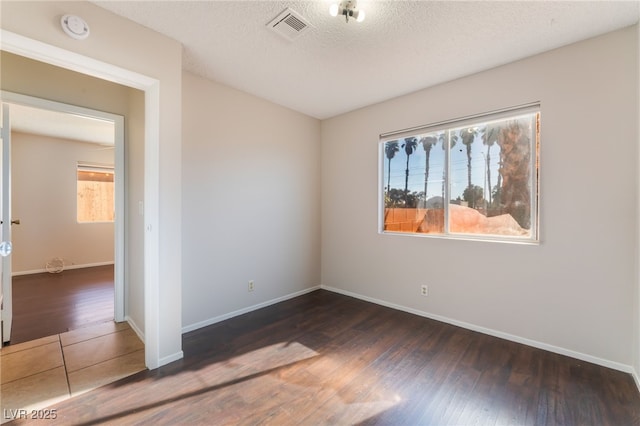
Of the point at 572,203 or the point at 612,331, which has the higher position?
the point at 572,203

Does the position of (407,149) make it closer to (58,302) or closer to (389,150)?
(389,150)

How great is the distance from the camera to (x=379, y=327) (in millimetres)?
2889

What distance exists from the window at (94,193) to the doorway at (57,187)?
3 cm

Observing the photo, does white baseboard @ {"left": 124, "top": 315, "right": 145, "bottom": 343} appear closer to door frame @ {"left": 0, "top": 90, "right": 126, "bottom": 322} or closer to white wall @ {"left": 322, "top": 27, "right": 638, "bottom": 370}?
door frame @ {"left": 0, "top": 90, "right": 126, "bottom": 322}

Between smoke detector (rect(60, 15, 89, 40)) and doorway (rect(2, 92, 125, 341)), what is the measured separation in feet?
10.3

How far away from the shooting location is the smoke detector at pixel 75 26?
1.66 meters

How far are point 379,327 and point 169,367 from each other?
1.97 metres

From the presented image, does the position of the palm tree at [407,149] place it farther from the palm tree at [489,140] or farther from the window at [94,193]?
the window at [94,193]

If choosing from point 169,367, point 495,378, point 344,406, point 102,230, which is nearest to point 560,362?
point 495,378

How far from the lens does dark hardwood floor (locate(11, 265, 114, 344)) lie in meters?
2.76

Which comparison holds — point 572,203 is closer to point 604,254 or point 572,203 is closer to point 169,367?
point 604,254

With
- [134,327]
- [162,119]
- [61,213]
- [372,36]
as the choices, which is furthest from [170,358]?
[61,213]

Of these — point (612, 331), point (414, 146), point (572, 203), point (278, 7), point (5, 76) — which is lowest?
point (612, 331)

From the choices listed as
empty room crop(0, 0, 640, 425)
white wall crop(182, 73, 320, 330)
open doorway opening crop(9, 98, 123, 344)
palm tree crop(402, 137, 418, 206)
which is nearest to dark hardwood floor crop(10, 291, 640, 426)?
empty room crop(0, 0, 640, 425)
